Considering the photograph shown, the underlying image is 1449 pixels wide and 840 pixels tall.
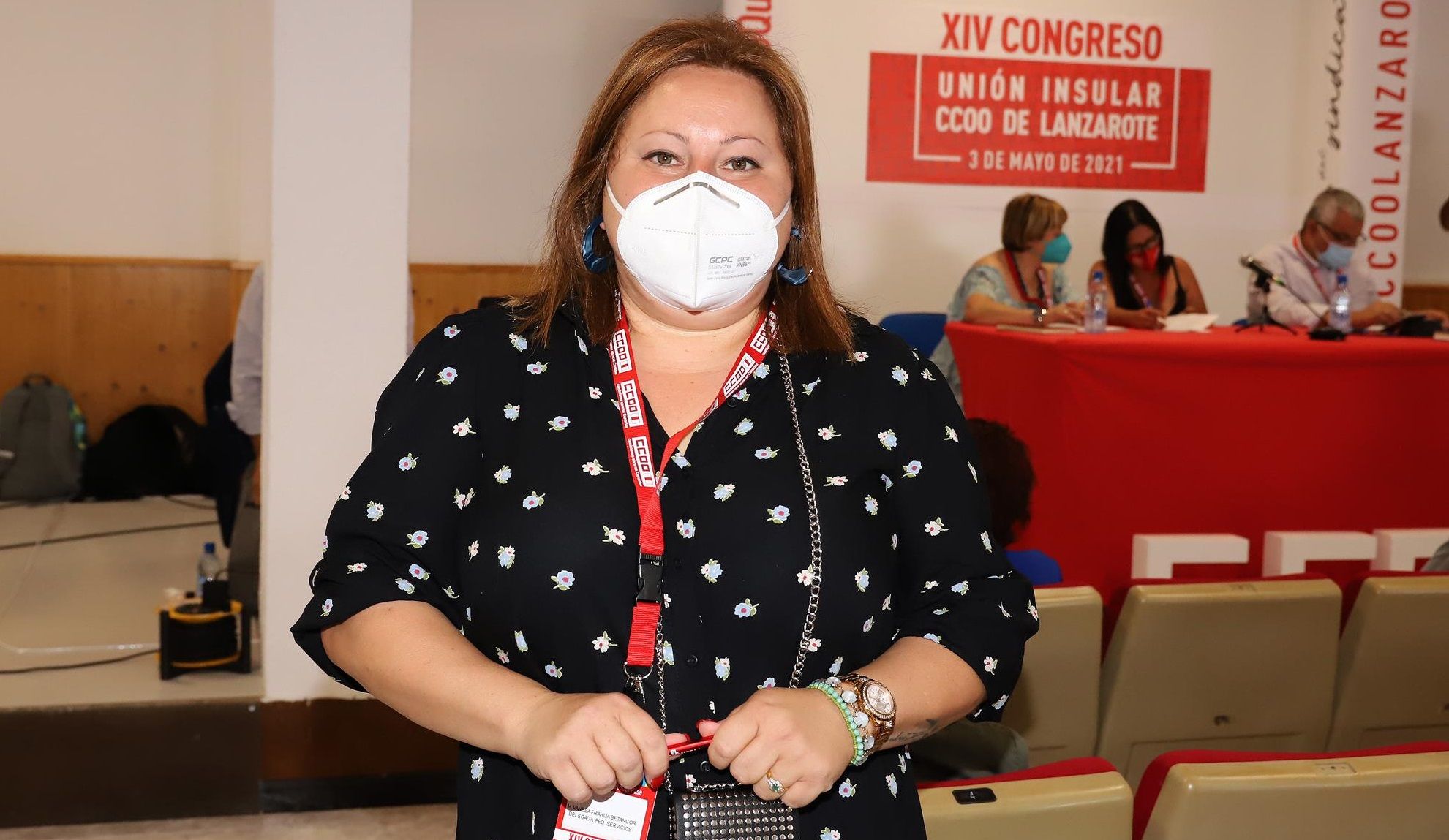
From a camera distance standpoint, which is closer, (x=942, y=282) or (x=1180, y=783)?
(x=1180, y=783)

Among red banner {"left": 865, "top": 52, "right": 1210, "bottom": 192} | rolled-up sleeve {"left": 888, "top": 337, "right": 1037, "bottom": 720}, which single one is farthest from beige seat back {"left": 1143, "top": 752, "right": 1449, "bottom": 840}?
red banner {"left": 865, "top": 52, "right": 1210, "bottom": 192}

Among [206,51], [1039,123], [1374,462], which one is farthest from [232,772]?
[1039,123]

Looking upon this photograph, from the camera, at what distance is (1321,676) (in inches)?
106

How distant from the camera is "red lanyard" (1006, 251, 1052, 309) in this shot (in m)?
5.36

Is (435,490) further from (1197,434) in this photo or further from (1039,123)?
(1039,123)

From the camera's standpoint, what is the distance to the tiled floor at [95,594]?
3.44 meters

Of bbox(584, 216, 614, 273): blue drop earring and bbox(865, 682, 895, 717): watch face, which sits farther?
bbox(584, 216, 614, 273): blue drop earring

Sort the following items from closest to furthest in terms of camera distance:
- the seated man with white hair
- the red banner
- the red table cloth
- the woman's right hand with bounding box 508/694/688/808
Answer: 1. the woman's right hand with bounding box 508/694/688/808
2. the red table cloth
3. the seated man with white hair
4. the red banner

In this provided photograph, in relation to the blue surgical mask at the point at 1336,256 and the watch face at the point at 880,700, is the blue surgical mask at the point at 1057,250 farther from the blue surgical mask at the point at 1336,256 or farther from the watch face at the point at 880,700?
the watch face at the point at 880,700

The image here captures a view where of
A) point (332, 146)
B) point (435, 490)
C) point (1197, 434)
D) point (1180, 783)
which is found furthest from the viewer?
point (1197, 434)

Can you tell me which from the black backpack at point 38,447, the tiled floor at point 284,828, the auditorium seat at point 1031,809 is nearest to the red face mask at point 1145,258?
the tiled floor at point 284,828

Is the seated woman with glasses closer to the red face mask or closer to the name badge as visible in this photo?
the red face mask

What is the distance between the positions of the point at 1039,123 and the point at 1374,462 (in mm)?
3411

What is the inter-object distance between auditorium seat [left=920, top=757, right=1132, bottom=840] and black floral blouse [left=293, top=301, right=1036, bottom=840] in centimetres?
24
